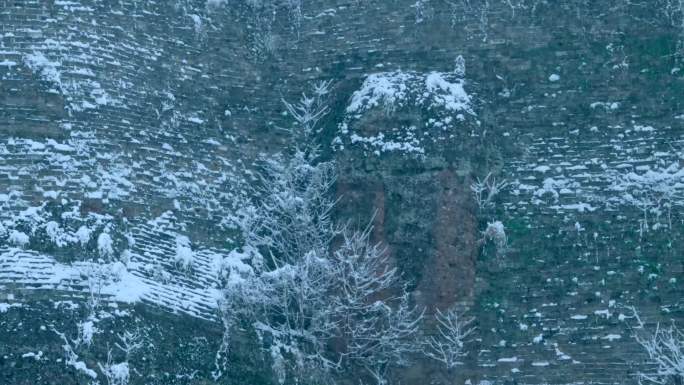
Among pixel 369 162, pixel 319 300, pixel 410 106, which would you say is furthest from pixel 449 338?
pixel 410 106

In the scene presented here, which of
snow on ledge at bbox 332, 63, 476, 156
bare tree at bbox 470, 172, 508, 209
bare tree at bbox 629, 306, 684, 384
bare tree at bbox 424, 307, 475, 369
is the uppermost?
snow on ledge at bbox 332, 63, 476, 156

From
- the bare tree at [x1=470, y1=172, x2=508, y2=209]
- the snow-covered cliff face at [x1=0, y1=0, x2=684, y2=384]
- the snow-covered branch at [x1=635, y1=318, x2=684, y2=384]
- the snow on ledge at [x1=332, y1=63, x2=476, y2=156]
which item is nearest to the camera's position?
the snow-covered branch at [x1=635, y1=318, x2=684, y2=384]

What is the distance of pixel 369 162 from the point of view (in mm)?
14133

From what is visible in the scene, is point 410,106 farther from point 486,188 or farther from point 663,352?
point 663,352

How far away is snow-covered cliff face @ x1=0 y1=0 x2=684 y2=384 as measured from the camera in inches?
495

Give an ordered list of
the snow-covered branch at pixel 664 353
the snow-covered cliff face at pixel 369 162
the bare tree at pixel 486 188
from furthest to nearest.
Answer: the bare tree at pixel 486 188 < the snow-covered cliff face at pixel 369 162 < the snow-covered branch at pixel 664 353

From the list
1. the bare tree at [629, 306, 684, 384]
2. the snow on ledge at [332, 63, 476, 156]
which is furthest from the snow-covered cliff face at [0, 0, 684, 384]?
the bare tree at [629, 306, 684, 384]

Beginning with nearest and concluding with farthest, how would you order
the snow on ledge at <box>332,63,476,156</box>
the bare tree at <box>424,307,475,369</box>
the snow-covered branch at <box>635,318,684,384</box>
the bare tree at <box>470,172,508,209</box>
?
the snow-covered branch at <box>635,318,684,384</box>
the bare tree at <box>424,307,475,369</box>
the bare tree at <box>470,172,508,209</box>
the snow on ledge at <box>332,63,476,156</box>

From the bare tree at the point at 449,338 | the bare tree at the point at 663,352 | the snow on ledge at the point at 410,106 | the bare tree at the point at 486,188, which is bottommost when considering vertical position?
the bare tree at the point at 449,338

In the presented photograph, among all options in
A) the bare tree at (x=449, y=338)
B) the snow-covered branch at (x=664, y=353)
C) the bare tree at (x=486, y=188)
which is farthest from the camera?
the bare tree at (x=486, y=188)

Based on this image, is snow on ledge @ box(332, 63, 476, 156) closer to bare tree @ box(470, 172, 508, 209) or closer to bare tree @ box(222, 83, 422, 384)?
bare tree @ box(470, 172, 508, 209)

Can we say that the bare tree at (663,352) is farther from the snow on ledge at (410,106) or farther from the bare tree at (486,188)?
the snow on ledge at (410,106)

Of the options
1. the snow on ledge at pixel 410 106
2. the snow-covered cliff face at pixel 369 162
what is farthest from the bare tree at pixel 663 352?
the snow on ledge at pixel 410 106

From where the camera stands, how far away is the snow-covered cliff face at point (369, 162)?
1256 centimetres
